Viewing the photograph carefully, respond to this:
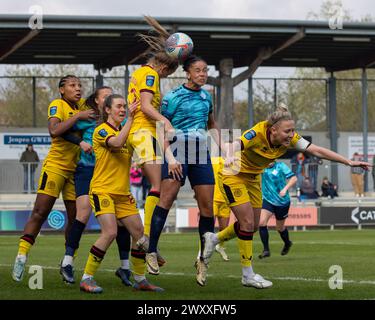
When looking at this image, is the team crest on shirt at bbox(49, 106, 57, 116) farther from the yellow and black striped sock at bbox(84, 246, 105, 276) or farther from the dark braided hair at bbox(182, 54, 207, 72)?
the yellow and black striped sock at bbox(84, 246, 105, 276)

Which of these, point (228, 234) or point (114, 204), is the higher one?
point (114, 204)

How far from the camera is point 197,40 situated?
3528cm

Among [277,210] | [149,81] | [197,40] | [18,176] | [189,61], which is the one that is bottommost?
[277,210]

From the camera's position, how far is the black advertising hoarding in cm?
2889

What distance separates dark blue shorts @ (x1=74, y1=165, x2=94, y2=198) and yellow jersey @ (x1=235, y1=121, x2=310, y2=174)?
1.66 metres

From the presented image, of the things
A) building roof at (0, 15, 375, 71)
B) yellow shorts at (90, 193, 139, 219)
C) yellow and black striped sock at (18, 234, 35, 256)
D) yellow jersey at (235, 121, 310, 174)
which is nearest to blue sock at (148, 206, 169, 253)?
yellow shorts at (90, 193, 139, 219)

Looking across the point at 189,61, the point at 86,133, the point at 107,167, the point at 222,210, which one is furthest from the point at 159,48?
the point at 222,210

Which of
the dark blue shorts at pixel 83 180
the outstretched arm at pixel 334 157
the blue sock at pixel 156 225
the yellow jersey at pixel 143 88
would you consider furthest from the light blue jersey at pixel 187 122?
the outstretched arm at pixel 334 157

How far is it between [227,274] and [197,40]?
2389 centimetres

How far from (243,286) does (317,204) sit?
767 inches

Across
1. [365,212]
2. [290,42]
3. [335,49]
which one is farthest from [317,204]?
[335,49]

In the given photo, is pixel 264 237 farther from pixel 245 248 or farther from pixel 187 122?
pixel 187 122

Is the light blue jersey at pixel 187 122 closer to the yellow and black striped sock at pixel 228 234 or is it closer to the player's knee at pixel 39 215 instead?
the yellow and black striped sock at pixel 228 234

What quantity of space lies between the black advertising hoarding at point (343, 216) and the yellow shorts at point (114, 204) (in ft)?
63.6
